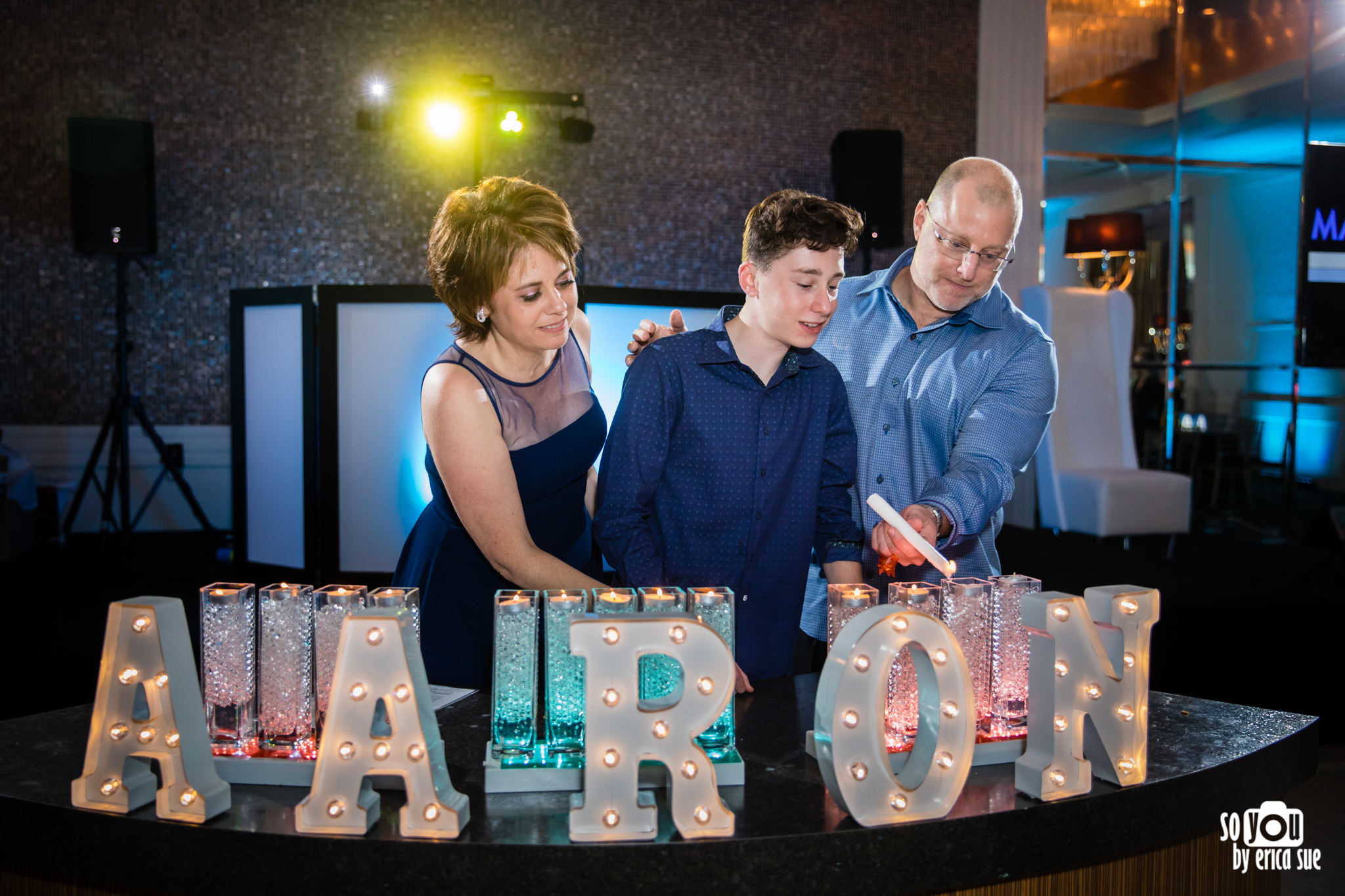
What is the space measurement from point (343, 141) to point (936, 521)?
16.9ft

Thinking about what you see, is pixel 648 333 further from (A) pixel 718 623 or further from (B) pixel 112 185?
(B) pixel 112 185

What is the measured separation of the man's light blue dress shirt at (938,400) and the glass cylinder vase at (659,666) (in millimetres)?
886

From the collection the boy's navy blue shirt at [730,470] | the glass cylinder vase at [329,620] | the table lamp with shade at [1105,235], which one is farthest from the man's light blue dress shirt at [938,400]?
the table lamp with shade at [1105,235]

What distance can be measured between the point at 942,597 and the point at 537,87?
548 cm

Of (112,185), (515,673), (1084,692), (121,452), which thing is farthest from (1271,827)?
(112,185)

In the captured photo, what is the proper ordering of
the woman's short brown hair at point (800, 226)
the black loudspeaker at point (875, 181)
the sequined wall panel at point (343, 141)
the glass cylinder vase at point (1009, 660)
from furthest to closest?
the black loudspeaker at point (875, 181) → the sequined wall panel at point (343, 141) → the woman's short brown hair at point (800, 226) → the glass cylinder vase at point (1009, 660)

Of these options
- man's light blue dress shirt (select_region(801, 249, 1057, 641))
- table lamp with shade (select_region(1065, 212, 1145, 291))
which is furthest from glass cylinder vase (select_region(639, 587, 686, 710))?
table lamp with shade (select_region(1065, 212, 1145, 291))

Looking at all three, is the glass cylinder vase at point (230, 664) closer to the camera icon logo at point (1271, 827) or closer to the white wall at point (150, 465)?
the camera icon logo at point (1271, 827)

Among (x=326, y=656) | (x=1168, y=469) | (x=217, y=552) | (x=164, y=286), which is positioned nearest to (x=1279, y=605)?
(x=326, y=656)

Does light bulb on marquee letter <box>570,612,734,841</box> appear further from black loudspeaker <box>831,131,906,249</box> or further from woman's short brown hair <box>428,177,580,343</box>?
black loudspeaker <box>831,131,906,249</box>

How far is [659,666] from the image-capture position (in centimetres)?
A: 103

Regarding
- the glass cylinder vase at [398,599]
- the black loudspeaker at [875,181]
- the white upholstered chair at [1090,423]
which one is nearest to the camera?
the glass cylinder vase at [398,599]

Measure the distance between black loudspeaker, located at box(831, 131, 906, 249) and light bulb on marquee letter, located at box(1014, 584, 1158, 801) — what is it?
486 centimetres
